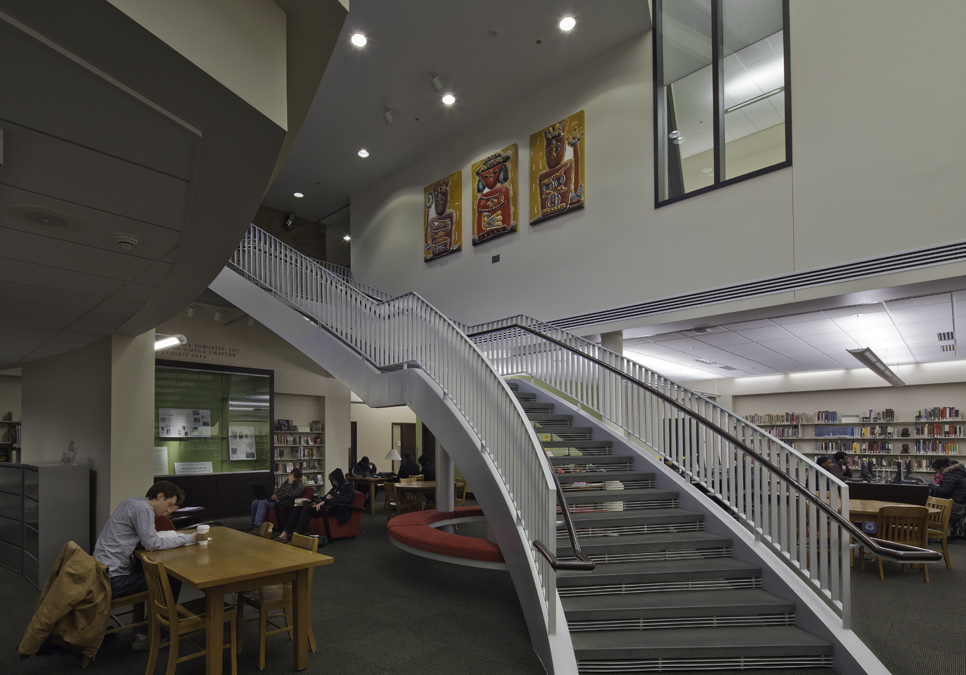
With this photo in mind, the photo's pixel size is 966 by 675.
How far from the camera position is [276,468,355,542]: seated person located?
8.98m

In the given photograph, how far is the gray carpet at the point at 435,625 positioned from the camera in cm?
458

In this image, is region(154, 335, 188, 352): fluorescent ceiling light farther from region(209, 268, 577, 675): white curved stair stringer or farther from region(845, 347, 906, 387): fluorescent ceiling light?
region(845, 347, 906, 387): fluorescent ceiling light

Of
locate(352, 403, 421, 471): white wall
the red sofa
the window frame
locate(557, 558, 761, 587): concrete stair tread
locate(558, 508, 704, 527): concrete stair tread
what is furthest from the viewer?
locate(352, 403, 421, 471): white wall

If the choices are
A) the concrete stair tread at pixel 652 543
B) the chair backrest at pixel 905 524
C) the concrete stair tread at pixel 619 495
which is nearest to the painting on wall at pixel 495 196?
the concrete stair tread at pixel 619 495

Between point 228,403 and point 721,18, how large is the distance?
12214mm

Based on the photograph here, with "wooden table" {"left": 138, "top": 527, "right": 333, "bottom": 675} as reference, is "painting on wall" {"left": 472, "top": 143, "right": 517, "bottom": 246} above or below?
above

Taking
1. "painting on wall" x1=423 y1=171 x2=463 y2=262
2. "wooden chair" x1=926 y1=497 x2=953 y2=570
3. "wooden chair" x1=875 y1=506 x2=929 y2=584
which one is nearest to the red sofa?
"painting on wall" x1=423 y1=171 x2=463 y2=262

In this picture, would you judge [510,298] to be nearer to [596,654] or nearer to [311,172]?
[311,172]

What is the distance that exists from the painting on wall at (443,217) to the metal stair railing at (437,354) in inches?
161

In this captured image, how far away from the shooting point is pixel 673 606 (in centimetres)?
492

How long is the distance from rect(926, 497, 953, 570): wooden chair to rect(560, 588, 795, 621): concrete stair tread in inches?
178

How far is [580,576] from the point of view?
5.26m

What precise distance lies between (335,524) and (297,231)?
11597 millimetres

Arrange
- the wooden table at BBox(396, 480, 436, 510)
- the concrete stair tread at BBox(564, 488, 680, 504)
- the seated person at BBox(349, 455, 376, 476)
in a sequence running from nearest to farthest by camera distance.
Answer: the concrete stair tread at BBox(564, 488, 680, 504) < the wooden table at BBox(396, 480, 436, 510) < the seated person at BBox(349, 455, 376, 476)
